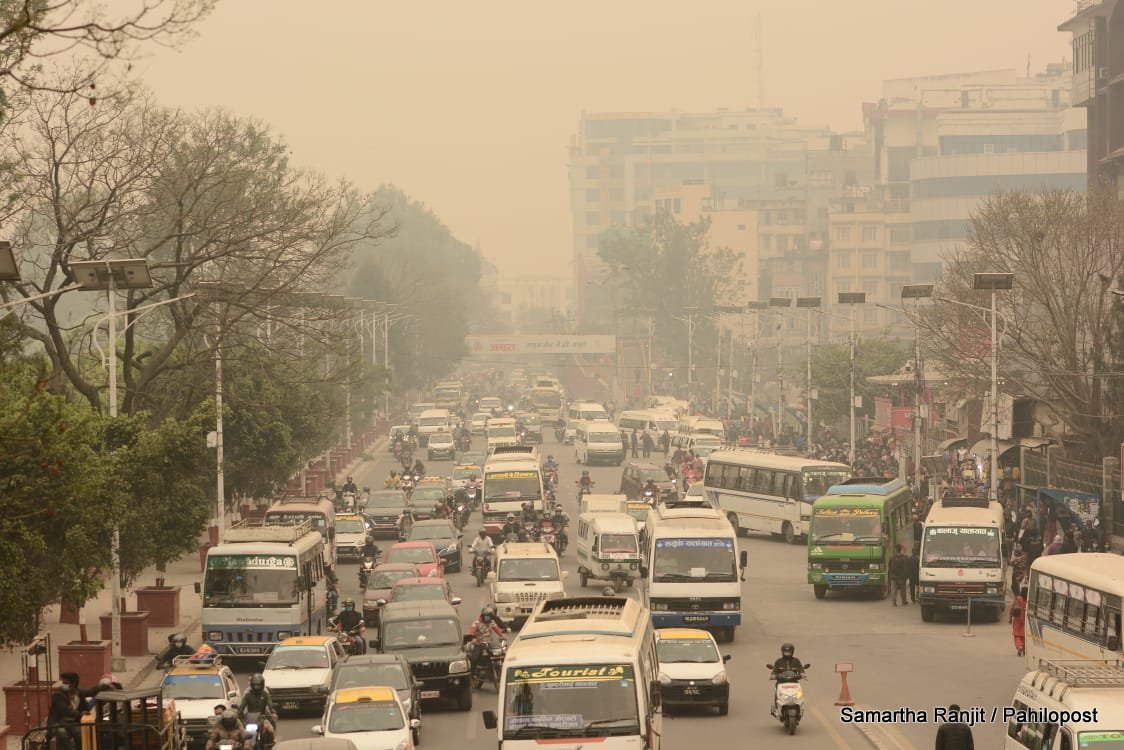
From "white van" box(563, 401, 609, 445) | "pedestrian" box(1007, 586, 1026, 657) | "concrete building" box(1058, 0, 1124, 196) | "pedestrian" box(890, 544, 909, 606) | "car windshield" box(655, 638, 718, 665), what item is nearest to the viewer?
"car windshield" box(655, 638, 718, 665)

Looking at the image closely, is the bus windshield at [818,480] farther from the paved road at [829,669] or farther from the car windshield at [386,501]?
the car windshield at [386,501]

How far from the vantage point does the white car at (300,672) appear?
2711 centimetres

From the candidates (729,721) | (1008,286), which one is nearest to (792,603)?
(1008,286)

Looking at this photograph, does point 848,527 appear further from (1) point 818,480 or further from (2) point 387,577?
(1) point 818,480

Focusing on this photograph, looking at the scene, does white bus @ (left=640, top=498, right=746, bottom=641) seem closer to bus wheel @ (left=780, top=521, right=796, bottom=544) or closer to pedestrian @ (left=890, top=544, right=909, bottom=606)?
pedestrian @ (left=890, top=544, right=909, bottom=606)

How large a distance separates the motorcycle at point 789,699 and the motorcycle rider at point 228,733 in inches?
303

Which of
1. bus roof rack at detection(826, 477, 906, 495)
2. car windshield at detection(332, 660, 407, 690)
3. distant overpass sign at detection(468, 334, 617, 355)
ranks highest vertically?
distant overpass sign at detection(468, 334, 617, 355)

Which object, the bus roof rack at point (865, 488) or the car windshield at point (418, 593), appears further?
the bus roof rack at point (865, 488)

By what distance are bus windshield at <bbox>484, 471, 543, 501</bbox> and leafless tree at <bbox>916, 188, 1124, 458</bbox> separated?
46.7 feet

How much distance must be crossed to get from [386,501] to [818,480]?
13674 mm

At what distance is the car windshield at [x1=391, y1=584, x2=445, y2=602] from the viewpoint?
34.2 meters

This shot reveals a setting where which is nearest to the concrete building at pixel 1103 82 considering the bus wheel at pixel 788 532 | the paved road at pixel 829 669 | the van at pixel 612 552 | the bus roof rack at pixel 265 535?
the bus wheel at pixel 788 532

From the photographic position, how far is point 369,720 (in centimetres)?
2228

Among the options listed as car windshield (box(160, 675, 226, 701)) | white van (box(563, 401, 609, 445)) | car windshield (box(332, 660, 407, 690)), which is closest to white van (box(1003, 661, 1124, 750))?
car windshield (box(332, 660, 407, 690))
